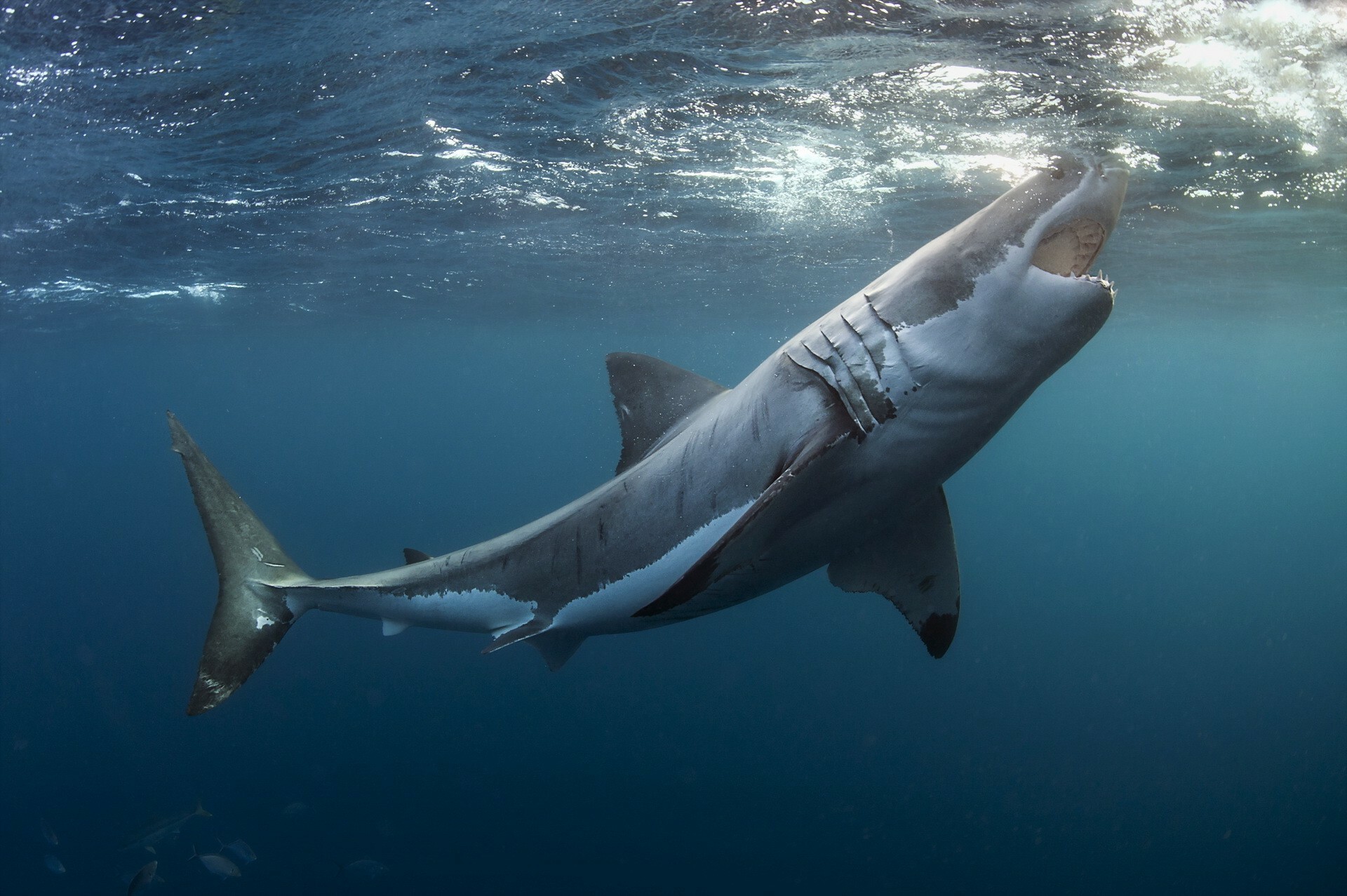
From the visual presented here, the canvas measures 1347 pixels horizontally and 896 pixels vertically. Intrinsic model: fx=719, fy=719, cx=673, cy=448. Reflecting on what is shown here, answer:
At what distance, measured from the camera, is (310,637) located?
67.3 ft

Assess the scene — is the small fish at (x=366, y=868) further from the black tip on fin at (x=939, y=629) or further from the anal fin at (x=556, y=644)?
the black tip on fin at (x=939, y=629)

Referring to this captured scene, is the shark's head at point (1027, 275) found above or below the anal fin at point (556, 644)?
above

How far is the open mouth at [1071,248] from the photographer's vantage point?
2.67 m

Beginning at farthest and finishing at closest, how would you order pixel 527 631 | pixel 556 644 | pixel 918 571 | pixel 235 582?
pixel 235 582 → pixel 556 644 → pixel 527 631 → pixel 918 571

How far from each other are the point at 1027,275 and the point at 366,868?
10.9m

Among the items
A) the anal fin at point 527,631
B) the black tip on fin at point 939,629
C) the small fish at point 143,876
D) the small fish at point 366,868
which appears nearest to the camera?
the black tip on fin at point 939,629

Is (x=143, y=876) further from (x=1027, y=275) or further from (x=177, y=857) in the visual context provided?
(x=1027, y=275)

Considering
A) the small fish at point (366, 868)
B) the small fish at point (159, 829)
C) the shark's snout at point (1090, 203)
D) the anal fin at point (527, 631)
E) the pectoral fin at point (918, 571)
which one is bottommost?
the small fish at point (366, 868)

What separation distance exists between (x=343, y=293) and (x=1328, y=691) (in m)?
32.6

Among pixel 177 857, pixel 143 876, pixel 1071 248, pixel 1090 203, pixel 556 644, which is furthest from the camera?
pixel 177 857

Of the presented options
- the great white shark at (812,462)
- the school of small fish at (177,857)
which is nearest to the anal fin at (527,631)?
the great white shark at (812,462)

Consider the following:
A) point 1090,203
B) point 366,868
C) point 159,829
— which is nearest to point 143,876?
point 159,829

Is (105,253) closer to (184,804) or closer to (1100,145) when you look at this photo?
(184,804)

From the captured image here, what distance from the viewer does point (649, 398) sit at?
4.30 meters
